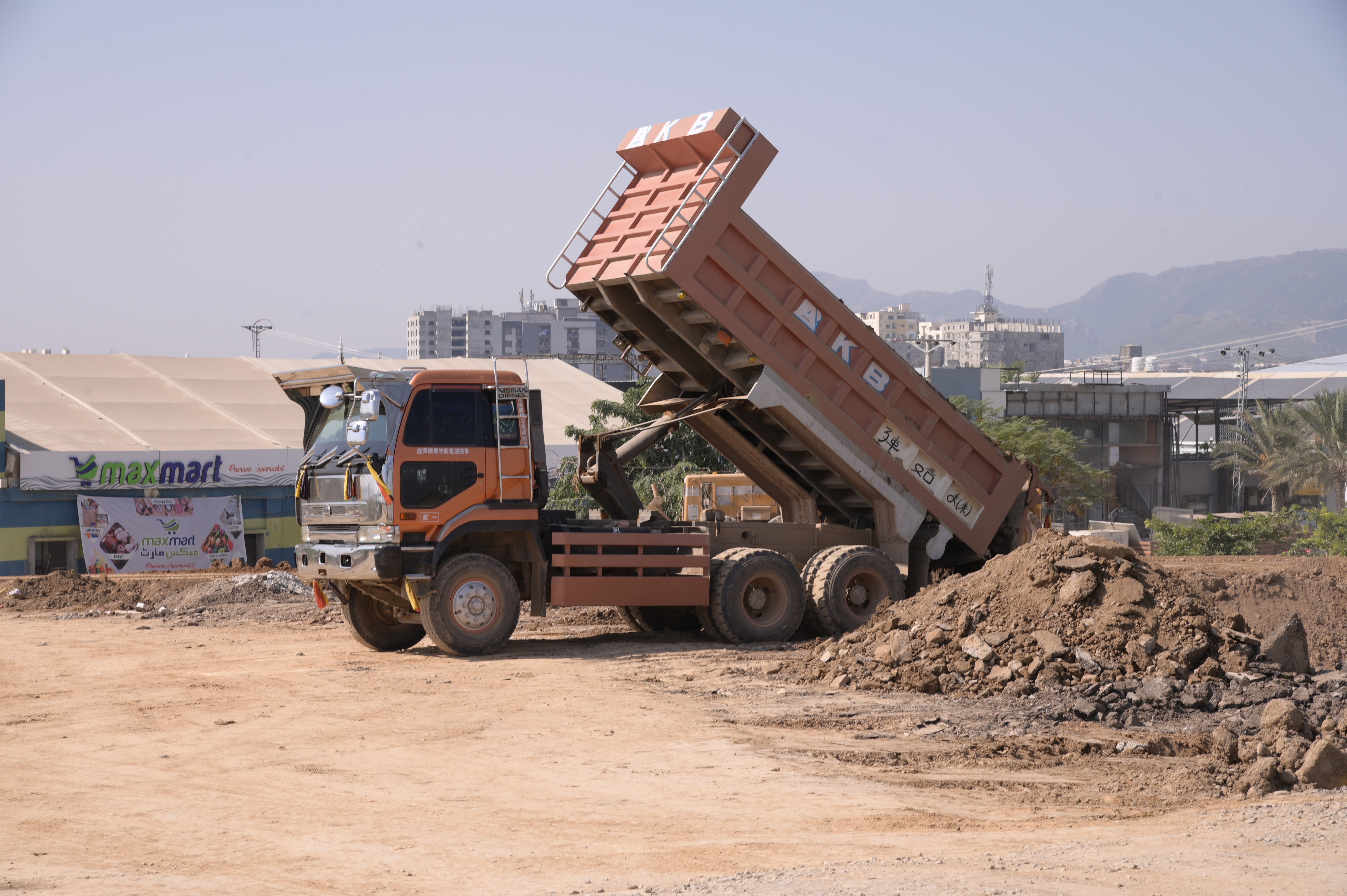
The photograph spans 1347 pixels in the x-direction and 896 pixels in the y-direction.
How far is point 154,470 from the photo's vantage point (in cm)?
3231

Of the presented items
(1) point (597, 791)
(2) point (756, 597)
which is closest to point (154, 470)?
(2) point (756, 597)

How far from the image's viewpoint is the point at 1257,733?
8.77 meters

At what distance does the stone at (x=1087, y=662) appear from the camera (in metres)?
10.8

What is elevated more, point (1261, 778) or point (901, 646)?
point (901, 646)

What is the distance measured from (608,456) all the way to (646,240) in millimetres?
2927

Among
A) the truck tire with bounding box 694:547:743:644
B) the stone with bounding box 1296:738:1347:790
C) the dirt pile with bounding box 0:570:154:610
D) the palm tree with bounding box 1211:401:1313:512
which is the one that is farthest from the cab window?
the palm tree with bounding box 1211:401:1313:512

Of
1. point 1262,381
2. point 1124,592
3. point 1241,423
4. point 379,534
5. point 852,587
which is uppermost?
point 1262,381

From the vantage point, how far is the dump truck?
41.7ft

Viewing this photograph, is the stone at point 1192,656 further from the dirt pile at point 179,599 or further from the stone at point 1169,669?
the dirt pile at point 179,599

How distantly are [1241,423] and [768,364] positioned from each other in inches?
2170

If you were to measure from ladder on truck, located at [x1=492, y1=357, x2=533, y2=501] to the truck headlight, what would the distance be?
45.3 inches

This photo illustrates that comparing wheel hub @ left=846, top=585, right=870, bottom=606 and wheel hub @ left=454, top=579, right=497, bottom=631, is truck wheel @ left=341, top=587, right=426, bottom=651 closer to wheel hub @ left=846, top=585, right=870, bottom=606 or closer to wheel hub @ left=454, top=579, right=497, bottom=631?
wheel hub @ left=454, top=579, right=497, bottom=631

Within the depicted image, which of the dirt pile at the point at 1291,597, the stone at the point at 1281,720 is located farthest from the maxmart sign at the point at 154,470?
the stone at the point at 1281,720

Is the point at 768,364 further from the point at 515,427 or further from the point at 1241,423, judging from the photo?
the point at 1241,423
